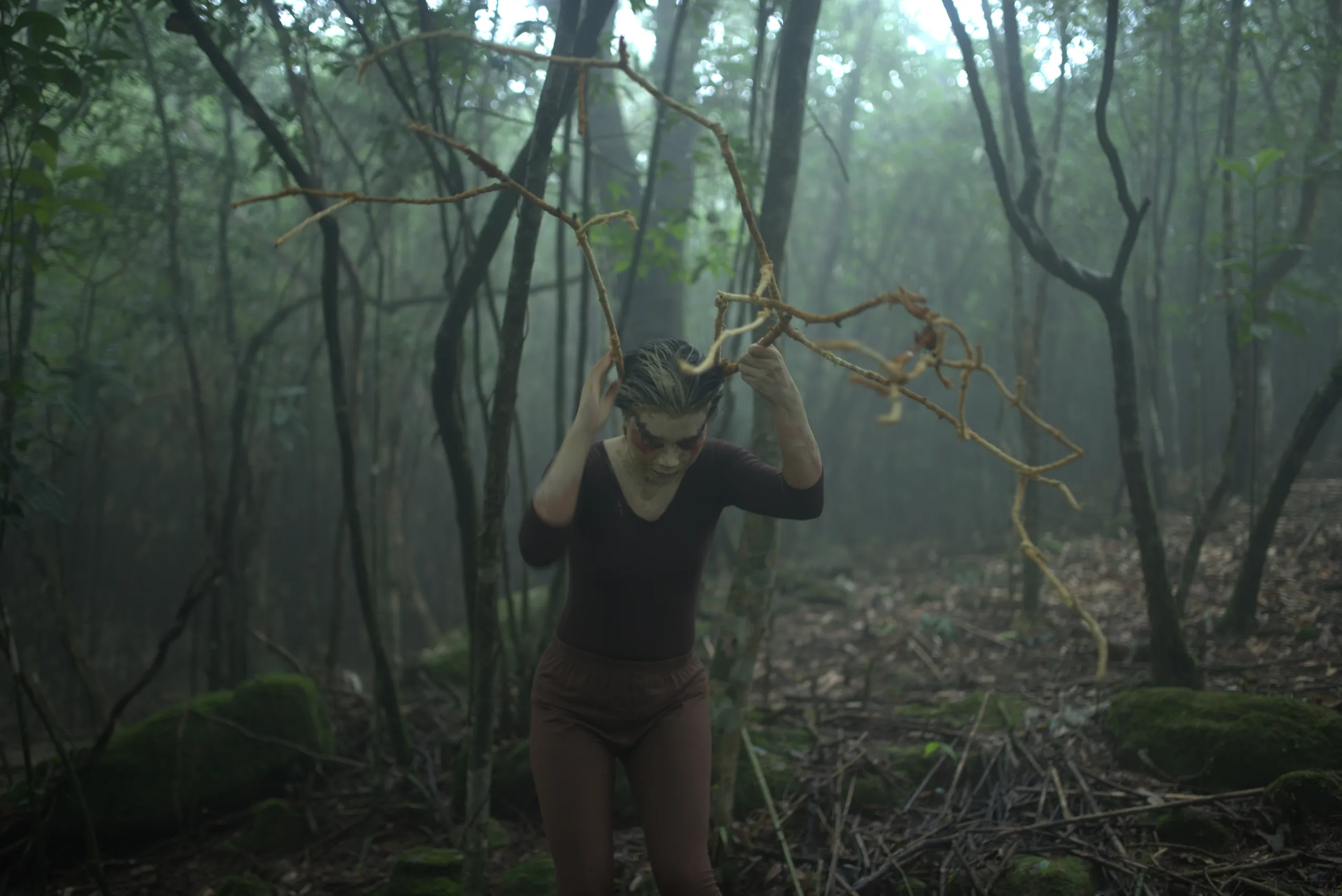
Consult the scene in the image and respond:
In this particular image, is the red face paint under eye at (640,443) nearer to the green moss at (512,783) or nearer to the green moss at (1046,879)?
the green moss at (1046,879)

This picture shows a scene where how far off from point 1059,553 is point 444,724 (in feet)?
21.8

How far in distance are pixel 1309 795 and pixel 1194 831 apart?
368 mm

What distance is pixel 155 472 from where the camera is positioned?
1020 cm

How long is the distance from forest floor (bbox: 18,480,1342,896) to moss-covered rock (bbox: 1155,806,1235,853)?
0.04ft

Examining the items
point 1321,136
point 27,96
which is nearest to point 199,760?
point 27,96

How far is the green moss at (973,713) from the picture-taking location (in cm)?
408

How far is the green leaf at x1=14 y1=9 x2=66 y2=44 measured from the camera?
282 cm

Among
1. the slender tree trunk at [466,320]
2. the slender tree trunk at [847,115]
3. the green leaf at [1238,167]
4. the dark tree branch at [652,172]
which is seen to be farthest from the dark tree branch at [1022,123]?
the slender tree trunk at [847,115]

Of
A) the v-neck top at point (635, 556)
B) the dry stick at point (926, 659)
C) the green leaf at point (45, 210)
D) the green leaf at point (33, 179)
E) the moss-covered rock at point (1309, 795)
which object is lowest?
the dry stick at point (926, 659)

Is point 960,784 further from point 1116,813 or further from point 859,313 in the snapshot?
point 859,313

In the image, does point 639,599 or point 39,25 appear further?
point 39,25

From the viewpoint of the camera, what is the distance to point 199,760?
4160 mm

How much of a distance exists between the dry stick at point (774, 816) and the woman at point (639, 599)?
0.85 meters

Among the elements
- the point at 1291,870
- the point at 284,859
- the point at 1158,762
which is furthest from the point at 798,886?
the point at 284,859
